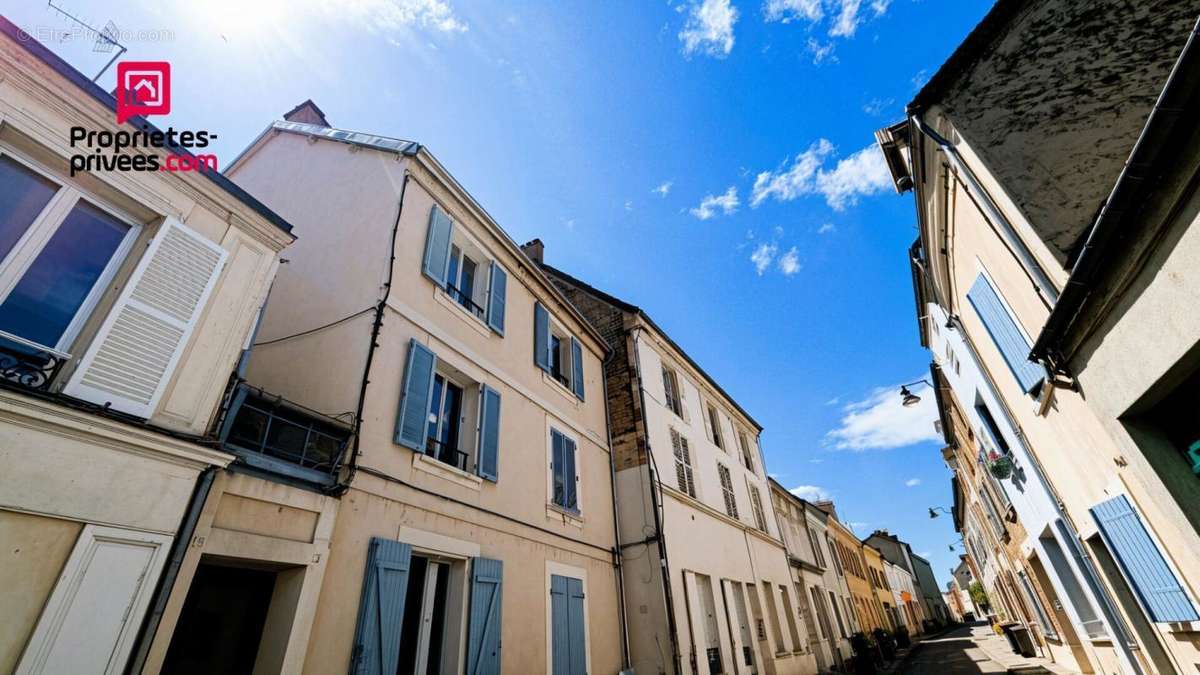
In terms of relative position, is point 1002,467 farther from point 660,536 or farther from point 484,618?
point 484,618

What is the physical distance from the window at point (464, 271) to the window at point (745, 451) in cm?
1236

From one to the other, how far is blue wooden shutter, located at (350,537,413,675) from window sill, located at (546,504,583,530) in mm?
3005

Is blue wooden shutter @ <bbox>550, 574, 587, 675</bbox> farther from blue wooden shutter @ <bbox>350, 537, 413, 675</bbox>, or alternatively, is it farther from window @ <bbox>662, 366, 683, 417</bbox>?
window @ <bbox>662, 366, 683, 417</bbox>

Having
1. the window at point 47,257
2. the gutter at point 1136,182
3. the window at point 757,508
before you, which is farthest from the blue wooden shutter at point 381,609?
the window at point 757,508

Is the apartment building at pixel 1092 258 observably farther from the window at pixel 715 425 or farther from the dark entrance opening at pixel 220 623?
the window at pixel 715 425

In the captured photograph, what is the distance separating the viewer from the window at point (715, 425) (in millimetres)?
15938

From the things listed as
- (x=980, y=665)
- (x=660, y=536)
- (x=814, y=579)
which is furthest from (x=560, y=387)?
(x=980, y=665)

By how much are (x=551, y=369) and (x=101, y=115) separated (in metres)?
7.04

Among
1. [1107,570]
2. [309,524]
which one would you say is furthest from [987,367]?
[309,524]

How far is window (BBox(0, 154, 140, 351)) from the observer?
3338 millimetres

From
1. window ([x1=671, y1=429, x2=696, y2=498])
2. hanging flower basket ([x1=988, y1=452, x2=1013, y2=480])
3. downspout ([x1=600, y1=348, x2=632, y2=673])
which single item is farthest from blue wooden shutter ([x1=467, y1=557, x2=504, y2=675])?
hanging flower basket ([x1=988, y1=452, x2=1013, y2=480])

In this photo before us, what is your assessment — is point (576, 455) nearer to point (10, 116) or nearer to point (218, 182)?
point (218, 182)

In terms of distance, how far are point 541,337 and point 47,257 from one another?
6788mm

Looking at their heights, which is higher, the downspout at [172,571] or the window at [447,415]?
the window at [447,415]
